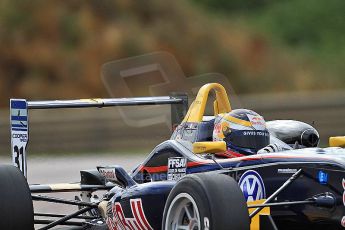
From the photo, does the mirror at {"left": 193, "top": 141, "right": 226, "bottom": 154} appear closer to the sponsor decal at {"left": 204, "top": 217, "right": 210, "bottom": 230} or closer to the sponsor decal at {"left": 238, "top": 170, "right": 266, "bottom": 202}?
the sponsor decal at {"left": 238, "top": 170, "right": 266, "bottom": 202}

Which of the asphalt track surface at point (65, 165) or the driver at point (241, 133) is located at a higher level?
the driver at point (241, 133)

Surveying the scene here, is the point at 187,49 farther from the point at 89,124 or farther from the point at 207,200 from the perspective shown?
the point at 207,200

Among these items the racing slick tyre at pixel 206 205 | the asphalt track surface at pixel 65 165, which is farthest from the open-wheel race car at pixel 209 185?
the asphalt track surface at pixel 65 165

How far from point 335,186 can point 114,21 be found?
12.1 m

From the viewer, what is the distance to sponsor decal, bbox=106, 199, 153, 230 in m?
8.20

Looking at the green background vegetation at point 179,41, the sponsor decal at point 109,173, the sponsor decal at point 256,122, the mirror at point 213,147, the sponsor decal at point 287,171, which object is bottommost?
the sponsor decal at point 109,173

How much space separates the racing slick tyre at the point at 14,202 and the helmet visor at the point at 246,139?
168cm

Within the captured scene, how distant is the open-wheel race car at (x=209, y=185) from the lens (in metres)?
7.32

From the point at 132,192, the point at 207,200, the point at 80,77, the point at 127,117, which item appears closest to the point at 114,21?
the point at 80,77

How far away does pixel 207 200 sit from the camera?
714 cm

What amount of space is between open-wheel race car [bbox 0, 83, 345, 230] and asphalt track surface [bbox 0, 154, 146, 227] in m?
3.24

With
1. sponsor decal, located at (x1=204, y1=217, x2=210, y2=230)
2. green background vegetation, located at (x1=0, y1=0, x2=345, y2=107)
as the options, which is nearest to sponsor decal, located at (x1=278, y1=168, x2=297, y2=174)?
sponsor decal, located at (x1=204, y1=217, x2=210, y2=230)

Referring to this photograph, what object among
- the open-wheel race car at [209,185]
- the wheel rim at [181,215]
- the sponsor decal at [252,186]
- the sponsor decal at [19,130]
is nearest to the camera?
the open-wheel race car at [209,185]

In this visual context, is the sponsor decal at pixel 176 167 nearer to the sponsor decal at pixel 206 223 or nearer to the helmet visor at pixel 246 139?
the helmet visor at pixel 246 139
